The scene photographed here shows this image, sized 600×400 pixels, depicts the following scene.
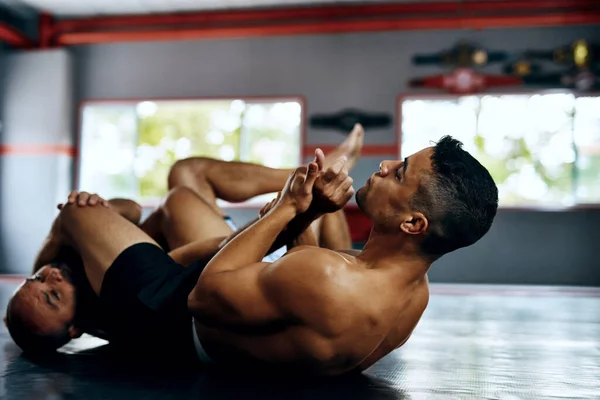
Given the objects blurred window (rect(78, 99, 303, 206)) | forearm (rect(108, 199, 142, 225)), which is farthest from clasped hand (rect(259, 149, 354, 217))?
blurred window (rect(78, 99, 303, 206))

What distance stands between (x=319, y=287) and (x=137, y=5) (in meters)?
6.66

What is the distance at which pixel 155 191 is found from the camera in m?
7.50

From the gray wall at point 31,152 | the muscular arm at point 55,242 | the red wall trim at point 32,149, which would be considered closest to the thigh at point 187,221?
the muscular arm at point 55,242

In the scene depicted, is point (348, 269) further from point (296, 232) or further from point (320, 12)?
point (320, 12)

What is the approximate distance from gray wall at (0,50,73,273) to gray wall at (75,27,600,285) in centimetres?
41

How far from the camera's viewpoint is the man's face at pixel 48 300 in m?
1.88

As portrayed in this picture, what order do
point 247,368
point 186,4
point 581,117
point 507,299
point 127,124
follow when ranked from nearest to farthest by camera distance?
point 247,368 → point 507,299 → point 581,117 → point 186,4 → point 127,124

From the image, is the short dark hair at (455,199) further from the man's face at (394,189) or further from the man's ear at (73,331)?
the man's ear at (73,331)

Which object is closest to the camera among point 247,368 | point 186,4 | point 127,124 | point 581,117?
point 247,368

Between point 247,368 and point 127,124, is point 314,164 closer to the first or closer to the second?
point 247,368

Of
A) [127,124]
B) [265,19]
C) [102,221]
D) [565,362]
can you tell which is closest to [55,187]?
[127,124]

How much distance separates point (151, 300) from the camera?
1.79 m

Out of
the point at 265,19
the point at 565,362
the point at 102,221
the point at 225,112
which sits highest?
the point at 265,19

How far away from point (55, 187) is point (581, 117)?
19.7 ft
